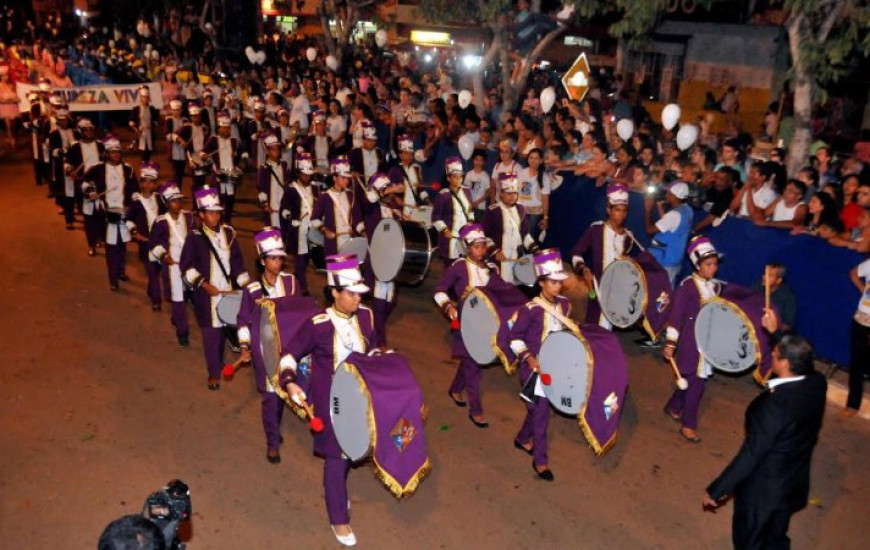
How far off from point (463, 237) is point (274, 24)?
40831 millimetres

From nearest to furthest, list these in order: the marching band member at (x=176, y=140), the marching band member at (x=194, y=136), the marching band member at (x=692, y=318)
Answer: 1. the marching band member at (x=692, y=318)
2. the marching band member at (x=194, y=136)
3. the marching band member at (x=176, y=140)

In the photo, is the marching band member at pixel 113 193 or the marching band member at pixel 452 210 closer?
the marching band member at pixel 452 210

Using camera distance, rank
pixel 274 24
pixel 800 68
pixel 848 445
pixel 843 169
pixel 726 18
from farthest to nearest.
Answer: pixel 274 24 → pixel 726 18 → pixel 843 169 → pixel 800 68 → pixel 848 445

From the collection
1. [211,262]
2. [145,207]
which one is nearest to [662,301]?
[211,262]

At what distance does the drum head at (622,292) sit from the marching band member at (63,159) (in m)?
9.53

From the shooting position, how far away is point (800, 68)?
983 cm

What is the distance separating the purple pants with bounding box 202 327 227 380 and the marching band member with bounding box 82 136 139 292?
3.80 metres

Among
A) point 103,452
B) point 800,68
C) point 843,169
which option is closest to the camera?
point 103,452

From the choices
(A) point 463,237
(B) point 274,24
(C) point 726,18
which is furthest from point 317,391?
(B) point 274,24

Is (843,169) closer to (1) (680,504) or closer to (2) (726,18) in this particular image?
(1) (680,504)

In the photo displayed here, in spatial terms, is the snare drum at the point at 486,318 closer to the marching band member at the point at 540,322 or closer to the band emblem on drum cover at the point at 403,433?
the marching band member at the point at 540,322

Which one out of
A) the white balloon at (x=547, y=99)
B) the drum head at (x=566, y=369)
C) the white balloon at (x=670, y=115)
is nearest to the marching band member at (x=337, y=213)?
the drum head at (x=566, y=369)

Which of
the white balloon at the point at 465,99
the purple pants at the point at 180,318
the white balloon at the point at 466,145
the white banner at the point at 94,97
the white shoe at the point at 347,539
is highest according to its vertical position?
the white balloon at the point at 465,99

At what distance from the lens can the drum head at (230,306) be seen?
24.7 feet
